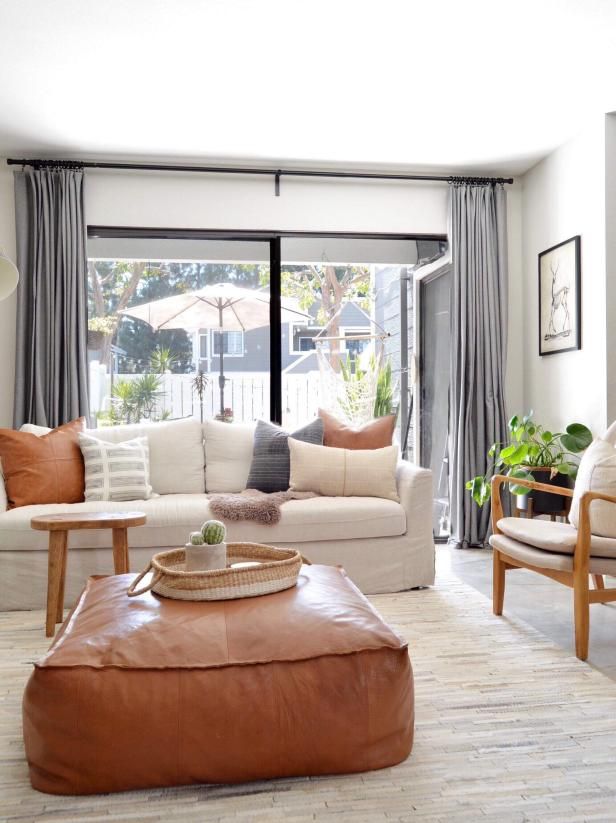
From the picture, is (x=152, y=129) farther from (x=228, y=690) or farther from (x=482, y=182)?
(x=228, y=690)

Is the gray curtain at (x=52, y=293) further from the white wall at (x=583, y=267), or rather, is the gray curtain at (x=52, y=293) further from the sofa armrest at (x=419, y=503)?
the white wall at (x=583, y=267)

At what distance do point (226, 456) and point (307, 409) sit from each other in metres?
1.05

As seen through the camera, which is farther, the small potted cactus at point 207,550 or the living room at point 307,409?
the small potted cactus at point 207,550

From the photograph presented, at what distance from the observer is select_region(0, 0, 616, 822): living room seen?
6.15 ft

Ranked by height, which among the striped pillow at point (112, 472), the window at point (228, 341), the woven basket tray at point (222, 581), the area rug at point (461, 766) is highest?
the window at point (228, 341)

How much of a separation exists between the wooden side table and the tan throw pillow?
193cm

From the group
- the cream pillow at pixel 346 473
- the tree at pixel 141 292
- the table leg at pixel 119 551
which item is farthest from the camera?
the tree at pixel 141 292

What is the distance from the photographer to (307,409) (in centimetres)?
532

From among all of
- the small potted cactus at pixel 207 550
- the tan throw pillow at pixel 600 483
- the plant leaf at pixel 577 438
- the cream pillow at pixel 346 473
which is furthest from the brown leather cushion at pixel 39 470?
the plant leaf at pixel 577 438

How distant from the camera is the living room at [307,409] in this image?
1.88 meters

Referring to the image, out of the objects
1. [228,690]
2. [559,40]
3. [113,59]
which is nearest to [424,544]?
[228,690]

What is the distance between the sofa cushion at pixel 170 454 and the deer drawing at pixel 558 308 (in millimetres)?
2366

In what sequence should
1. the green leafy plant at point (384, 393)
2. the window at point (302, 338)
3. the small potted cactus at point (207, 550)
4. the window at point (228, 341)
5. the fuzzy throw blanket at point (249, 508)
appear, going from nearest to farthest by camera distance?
the small potted cactus at point (207, 550)
the fuzzy throw blanket at point (249, 508)
the window at point (228, 341)
the window at point (302, 338)
the green leafy plant at point (384, 393)

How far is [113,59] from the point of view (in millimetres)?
3525
